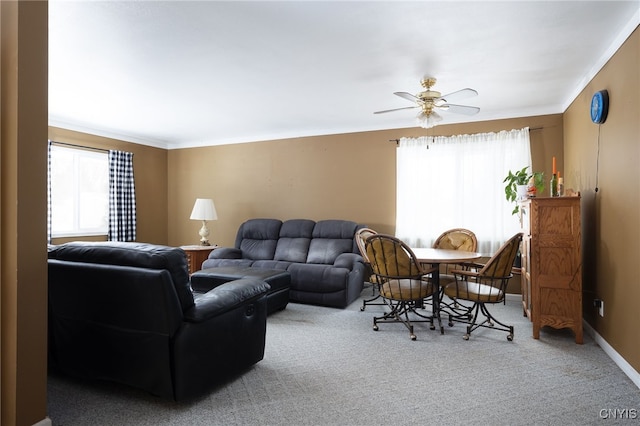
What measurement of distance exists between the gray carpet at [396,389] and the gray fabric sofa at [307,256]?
1.00 metres

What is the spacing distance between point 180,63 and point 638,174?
3.48 m

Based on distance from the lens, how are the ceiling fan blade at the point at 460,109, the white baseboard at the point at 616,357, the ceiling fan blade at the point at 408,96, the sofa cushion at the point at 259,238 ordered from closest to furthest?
the white baseboard at the point at 616,357 < the ceiling fan blade at the point at 408,96 < the ceiling fan blade at the point at 460,109 < the sofa cushion at the point at 259,238

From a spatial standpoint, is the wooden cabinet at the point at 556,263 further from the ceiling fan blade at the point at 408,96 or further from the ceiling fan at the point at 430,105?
the ceiling fan blade at the point at 408,96

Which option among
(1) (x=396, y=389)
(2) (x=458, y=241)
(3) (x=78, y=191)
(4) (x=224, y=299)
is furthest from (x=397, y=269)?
(3) (x=78, y=191)

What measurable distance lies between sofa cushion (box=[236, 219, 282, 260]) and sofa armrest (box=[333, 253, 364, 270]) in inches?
47.6

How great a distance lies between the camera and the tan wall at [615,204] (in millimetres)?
2338

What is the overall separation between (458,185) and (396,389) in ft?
10.6

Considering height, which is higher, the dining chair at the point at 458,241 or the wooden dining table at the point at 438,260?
the dining chair at the point at 458,241

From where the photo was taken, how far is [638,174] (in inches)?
89.6

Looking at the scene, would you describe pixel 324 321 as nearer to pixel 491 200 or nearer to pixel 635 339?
pixel 635 339

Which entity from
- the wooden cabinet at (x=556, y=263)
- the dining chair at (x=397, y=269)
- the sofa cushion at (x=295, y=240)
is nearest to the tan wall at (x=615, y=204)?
the wooden cabinet at (x=556, y=263)

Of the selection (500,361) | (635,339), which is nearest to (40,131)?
(500,361)

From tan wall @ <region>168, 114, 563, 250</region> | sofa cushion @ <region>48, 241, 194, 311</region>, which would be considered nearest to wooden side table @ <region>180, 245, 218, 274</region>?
tan wall @ <region>168, 114, 563, 250</region>

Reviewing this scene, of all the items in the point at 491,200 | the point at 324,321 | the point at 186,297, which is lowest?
the point at 324,321
